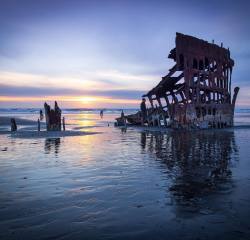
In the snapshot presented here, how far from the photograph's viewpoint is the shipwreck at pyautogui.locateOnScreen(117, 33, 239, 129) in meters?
31.0

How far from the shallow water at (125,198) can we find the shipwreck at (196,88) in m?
18.3

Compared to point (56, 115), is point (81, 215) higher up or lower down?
lower down

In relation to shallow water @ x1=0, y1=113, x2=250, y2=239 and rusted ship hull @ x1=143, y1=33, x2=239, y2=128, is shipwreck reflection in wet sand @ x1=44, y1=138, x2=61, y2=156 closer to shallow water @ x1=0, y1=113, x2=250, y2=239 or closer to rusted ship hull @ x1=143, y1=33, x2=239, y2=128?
shallow water @ x1=0, y1=113, x2=250, y2=239

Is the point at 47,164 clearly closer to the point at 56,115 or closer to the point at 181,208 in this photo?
the point at 181,208

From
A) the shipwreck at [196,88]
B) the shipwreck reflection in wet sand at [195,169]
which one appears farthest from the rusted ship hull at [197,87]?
the shipwreck reflection in wet sand at [195,169]

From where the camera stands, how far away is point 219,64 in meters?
35.6

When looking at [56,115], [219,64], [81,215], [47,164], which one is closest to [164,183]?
[81,215]

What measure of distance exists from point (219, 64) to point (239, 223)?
3181 cm

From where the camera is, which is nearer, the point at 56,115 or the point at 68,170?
the point at 68,170

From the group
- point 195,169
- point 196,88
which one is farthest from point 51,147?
point 196,88

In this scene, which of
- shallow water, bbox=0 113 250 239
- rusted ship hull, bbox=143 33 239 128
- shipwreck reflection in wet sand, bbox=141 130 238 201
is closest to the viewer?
shallow water, bbox=0 113 250 239

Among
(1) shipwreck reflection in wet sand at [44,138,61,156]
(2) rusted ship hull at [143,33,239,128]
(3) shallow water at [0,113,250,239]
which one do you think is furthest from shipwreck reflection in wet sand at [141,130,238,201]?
(2) rusted ship hull at [143,33,239,128]

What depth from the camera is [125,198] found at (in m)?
7.57

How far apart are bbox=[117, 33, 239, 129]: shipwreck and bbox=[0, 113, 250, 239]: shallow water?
60.0ft
